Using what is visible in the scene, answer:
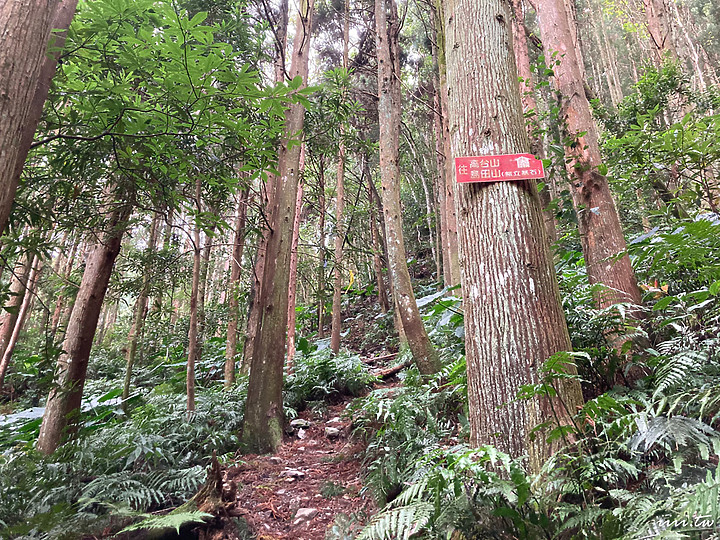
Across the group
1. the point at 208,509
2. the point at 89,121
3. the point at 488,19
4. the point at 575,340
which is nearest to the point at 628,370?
the point at 575,340

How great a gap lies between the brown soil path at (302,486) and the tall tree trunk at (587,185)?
7.97 feet

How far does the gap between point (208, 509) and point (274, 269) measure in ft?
8.34

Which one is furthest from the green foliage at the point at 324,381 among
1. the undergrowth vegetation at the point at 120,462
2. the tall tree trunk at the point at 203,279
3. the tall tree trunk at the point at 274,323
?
the tall tree trunk at the point at 203,279

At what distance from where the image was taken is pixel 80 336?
13.0 ft

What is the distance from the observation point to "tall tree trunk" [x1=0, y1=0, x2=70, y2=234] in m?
1.72

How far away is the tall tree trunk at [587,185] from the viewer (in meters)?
3.10

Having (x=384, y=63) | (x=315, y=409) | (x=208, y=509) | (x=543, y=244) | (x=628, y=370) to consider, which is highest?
(x=384, y=63)

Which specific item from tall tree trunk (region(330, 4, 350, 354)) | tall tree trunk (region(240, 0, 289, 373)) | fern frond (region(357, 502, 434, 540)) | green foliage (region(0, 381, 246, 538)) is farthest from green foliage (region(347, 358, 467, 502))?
tall tree trunk (region(330, 4, 350, 354))

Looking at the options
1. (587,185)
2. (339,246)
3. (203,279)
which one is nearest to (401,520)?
(587,185)

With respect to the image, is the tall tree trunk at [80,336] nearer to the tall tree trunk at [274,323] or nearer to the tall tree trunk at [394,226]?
the tall tree trunk at [274,323]

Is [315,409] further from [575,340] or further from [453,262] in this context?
[453,262]

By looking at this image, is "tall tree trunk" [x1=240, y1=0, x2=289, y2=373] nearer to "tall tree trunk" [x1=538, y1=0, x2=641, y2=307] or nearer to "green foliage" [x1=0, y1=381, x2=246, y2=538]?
"green foliage" [x1=0, y1=381, x2=246, y2=538]

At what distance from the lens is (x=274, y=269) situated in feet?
14.7

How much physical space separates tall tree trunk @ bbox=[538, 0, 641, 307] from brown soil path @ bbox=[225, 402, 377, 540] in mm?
2428
